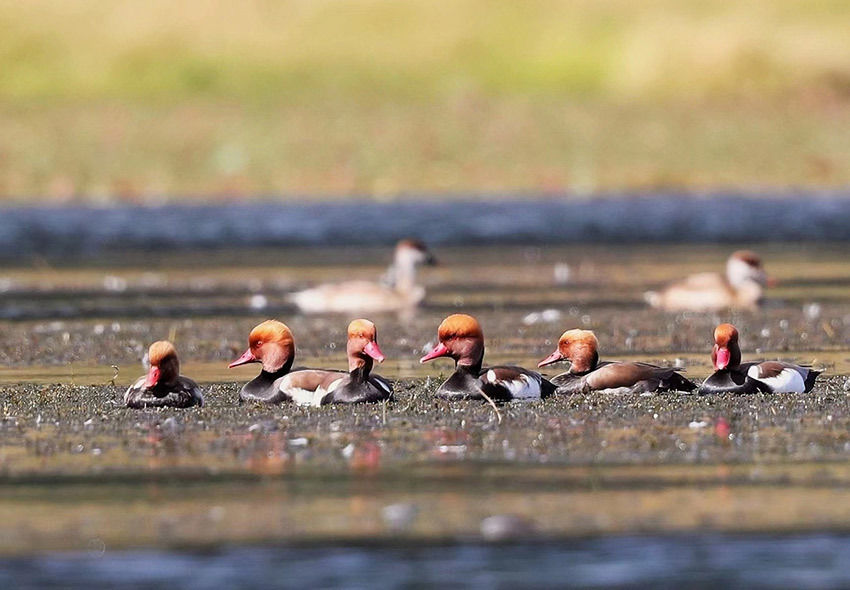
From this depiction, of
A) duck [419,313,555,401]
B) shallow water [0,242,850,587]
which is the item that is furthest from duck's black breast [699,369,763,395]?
duck [419,313,555,401]

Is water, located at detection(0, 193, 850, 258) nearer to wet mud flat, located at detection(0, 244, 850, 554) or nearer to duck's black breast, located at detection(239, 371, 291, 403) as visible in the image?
wet mud flat, located at detection(0, 244, 850, 554)

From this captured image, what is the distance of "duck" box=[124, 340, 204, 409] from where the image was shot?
14.6 metres

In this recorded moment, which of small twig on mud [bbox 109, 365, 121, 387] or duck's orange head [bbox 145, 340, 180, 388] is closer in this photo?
duck's orange head [bbox 145, 340, 180, 388]

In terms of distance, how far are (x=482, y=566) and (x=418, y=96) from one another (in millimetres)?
66769

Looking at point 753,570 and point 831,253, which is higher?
point 831,253

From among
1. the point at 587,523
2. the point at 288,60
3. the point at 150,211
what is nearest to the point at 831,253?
the point at 150,211

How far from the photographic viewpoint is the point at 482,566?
9.74 metres

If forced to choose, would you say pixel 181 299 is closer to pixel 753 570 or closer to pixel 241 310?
pixel 241 310

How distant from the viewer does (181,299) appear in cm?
2744

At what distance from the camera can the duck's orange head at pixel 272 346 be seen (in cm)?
1534

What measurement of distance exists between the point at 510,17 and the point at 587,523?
275 ft

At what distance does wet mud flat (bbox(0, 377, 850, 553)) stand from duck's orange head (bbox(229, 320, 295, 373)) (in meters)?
0.45

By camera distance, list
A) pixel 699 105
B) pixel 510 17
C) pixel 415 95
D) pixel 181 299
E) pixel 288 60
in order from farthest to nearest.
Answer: pixel 510 17
pixel 288 60
pixel 415 95
pixel 699 105
pixel 181 299

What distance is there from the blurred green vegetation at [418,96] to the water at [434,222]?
2993 millimetres
